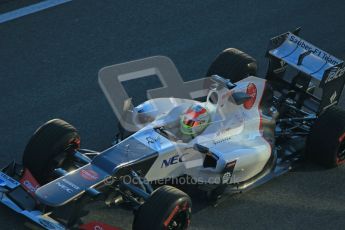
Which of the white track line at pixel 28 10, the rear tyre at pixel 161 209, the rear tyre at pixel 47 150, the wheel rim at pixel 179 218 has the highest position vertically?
the white track line at pixel 28 10

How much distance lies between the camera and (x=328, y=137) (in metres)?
8.52

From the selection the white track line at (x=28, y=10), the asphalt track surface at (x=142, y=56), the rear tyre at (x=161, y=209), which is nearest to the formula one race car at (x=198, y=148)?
the rear tyre at (x=161, y=209)

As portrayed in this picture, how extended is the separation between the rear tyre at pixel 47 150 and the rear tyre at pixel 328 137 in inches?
108

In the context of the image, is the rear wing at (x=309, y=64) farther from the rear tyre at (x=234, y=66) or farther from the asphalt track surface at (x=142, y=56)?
the asphalt track surface at (x=142, y=56)

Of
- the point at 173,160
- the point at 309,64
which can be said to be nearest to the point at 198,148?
the point at 173,160

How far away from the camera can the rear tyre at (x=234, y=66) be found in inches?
372

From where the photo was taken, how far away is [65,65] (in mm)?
11242

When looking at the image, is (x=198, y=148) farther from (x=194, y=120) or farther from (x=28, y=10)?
(x=28, y=10)

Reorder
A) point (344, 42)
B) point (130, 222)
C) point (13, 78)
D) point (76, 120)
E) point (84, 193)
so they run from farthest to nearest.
A: point (344, 42)
point (13, 78)
point (76, 120)
point (130, 222)
point (84, 193)

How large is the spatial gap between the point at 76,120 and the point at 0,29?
318 centimetres

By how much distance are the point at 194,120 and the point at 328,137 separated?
5.22 feet

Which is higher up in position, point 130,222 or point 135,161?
point 135,161

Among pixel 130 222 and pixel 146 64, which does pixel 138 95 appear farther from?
pixel 130 222

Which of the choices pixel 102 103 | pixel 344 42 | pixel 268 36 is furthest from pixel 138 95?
pixel 344 42
